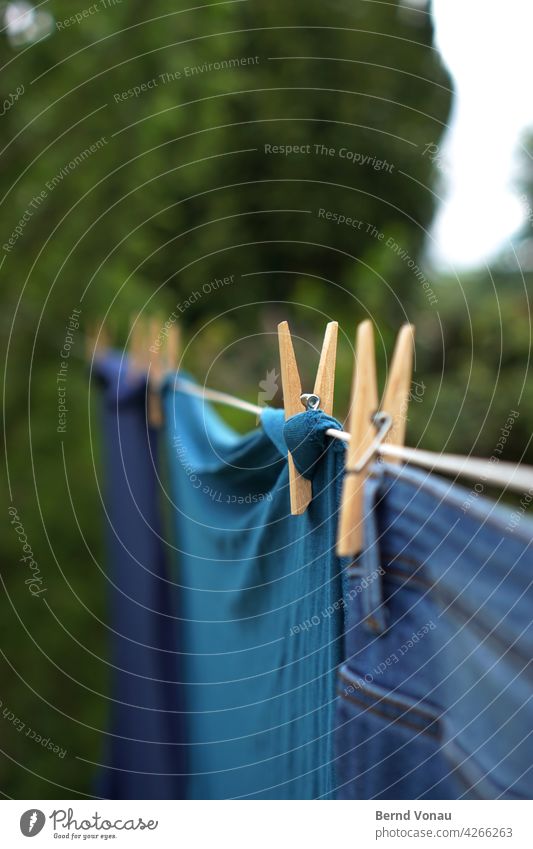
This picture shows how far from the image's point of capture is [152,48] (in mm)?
3564

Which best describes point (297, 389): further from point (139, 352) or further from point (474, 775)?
point (139, 352)

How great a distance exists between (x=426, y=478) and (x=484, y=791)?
0.68ft

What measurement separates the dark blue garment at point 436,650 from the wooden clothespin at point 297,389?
0.10m

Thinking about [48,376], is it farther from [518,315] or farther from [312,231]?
[518,315]

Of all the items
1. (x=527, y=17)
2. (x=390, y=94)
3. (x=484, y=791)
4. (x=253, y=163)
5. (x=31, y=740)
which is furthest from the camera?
(x=390, y=94)

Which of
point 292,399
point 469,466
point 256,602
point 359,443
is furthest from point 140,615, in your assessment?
point 469,466

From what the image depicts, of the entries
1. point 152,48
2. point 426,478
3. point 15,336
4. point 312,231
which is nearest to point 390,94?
point 312,231

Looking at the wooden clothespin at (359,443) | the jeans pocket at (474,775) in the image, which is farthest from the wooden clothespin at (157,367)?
the jeans pocket at (474,775)

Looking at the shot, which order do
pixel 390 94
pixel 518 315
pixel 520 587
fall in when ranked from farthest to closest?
1. pixel 518 315
2. pixel 390 94
3. pixel 520 587

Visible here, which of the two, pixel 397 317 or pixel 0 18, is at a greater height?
pixel 397 317

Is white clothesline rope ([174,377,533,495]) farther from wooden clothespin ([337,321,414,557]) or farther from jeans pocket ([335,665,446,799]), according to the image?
jeans pocket ([335,665,446,799])

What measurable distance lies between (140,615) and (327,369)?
Result: 1109 mm

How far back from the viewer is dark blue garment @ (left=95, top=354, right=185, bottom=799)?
1.71m

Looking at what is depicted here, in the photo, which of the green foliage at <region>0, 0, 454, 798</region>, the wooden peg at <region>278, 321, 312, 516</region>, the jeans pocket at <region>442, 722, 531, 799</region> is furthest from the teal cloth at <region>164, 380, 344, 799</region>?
the green foliage at <region>0, 0, 454, 798</region>
